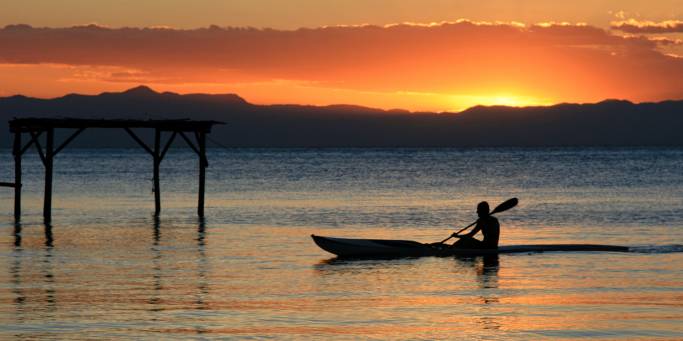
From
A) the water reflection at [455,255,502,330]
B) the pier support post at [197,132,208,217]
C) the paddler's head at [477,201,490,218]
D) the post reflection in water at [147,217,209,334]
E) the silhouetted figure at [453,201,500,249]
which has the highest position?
the pier support post at [197,132,208,217]

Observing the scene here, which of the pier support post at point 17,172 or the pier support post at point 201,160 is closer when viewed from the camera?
the pier support post at point 17,172

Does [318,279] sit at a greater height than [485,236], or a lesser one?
lesser

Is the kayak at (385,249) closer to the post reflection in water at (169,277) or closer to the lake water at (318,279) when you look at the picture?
the lake water at (318,279)

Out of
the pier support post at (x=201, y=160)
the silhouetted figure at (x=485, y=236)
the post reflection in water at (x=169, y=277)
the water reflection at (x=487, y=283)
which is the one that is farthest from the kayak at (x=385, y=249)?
the pier support post at (x=201, y=160)

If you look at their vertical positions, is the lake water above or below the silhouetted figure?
below

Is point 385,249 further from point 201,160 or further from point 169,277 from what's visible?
point 201,160

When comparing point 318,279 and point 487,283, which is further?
point 318,279

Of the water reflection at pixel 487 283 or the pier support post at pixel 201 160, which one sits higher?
the pier support post at pixel 201 160

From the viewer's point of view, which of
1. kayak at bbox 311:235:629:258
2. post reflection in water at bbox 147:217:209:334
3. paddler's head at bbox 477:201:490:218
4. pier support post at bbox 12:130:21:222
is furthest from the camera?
pier support post at bbox 12:130:21:222

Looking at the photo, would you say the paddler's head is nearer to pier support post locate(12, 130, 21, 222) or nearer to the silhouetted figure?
the silhouetted figure

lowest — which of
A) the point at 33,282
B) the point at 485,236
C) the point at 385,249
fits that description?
the point at 33,282

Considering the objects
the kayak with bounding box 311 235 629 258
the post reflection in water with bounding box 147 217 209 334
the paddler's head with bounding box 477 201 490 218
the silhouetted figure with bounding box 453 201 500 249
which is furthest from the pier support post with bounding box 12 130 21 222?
the paddler's head with bounding box 477 201 490 218

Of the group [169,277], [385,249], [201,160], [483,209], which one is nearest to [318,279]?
[169,277]

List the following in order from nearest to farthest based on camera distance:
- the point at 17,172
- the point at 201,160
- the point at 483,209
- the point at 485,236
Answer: the point at 483,209, the point at 485,236, the point at 17,172, the point at 201,160
